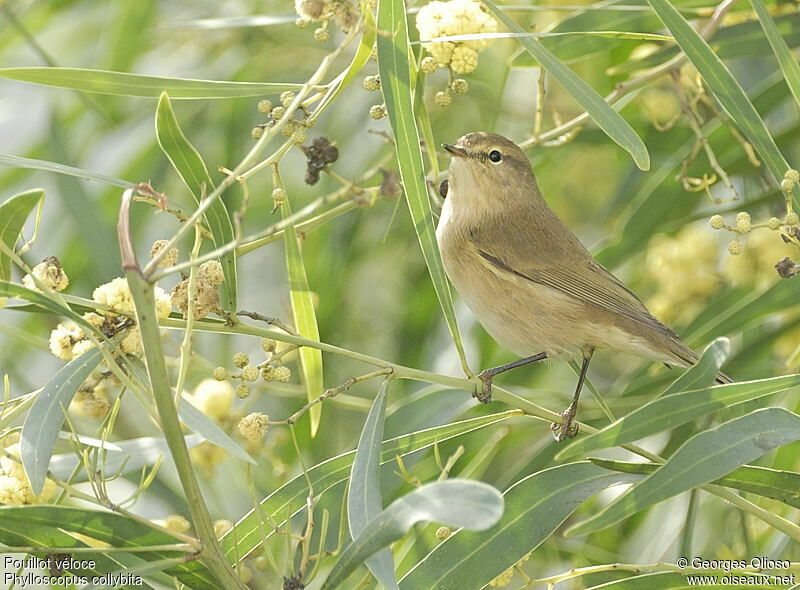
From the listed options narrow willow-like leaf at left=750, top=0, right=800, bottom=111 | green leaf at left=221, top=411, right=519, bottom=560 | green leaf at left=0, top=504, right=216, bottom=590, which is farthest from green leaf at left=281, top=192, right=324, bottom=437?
narrow willow-like leaf at left=750, top=0, right=800, bottom=111

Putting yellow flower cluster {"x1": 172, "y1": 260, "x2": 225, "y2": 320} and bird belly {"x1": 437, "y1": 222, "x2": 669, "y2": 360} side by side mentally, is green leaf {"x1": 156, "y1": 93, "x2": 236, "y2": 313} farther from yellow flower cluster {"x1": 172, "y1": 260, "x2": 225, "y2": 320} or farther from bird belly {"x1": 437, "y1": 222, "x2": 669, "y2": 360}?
bird belly {"x1": 437, "y1": 222, "x2": 669, "y2": 360}

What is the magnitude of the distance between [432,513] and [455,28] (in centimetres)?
118

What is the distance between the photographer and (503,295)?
126 inches

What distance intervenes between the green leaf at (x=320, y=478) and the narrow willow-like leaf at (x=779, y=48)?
36.7 inches

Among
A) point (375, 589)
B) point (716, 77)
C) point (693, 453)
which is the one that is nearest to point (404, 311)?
point (375, 589)

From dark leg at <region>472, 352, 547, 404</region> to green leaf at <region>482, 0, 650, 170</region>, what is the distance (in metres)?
0.56

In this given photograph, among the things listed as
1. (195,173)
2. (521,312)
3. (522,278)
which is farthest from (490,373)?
(195,173)

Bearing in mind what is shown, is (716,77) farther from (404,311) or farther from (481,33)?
(404,311)

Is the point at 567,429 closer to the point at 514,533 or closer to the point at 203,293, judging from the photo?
the point at 514,533

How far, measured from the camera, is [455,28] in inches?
87.6

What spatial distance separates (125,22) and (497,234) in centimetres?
152

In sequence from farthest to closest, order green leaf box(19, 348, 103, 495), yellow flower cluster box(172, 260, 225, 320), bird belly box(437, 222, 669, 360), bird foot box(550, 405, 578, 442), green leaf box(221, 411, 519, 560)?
bird belly box(437, 222, 669, 360)
bird foot box(550, 405, 578, 442)
green leaf box(221, 411, 519, 560)
yellow flower cluster box(172, 260, 225, 320)
green leaf box(19, 348, 103, 495)

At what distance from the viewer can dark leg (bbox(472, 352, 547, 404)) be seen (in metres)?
2.27

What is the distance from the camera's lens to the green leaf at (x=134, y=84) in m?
2.06
